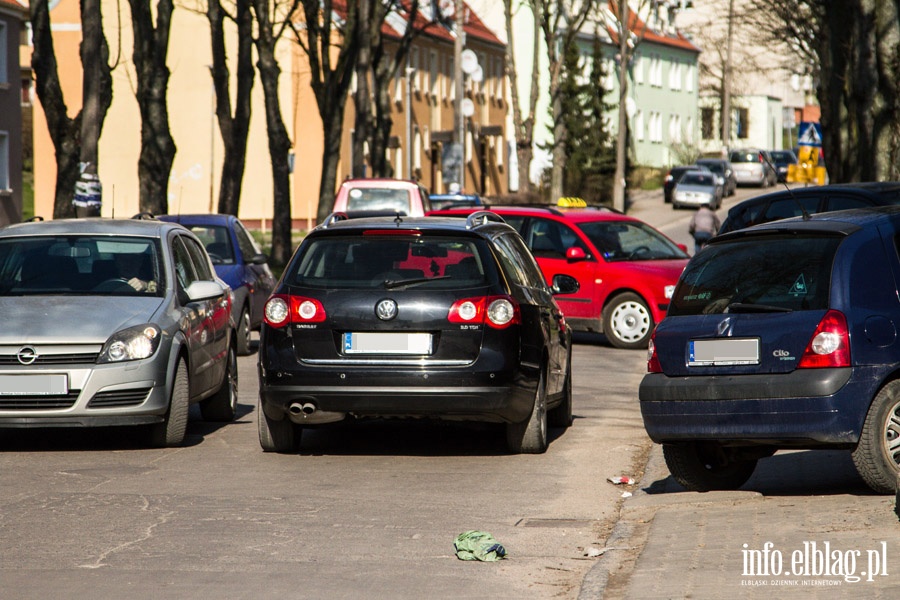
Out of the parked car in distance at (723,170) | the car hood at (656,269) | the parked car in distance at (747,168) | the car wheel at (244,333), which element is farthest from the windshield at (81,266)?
the parked car in distance at (747,168)

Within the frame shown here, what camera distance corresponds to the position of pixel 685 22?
387 ft

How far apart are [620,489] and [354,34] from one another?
3113cm

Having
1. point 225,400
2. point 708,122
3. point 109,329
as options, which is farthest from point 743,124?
point 109,329

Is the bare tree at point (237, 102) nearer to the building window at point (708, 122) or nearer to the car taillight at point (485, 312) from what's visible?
the car taillight at point (485, 312)

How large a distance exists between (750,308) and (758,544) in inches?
70.6

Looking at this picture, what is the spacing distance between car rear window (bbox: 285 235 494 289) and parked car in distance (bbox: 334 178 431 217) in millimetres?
18072

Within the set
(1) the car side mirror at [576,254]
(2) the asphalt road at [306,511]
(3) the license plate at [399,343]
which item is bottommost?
(2) the asphalt road at [306,511]

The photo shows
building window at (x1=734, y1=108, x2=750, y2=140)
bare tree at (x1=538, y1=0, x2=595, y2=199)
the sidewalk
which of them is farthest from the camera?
building window at (x1=734, y1=108, x2=750, y2=140)

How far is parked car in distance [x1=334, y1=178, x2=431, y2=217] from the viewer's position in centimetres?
2897

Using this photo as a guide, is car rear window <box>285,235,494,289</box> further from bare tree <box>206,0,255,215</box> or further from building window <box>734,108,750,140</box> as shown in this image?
building window <box>734,108,750,140</box>

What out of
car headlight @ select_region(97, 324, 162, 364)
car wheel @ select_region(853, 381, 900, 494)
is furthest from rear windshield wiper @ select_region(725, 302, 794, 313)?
car headlight @ select_region(97, 324, 162, 364)

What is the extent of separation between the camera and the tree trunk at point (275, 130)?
33500 millimetres

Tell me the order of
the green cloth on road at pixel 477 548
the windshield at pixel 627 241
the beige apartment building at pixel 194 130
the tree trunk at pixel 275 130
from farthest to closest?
the beige apartment building at pixel 194 130
the tree trunk at pixel 275 130
the windshield at pixel 627 241
the green cloth on road at pixel 477 548

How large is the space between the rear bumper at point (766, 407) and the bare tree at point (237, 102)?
25.3 metres
